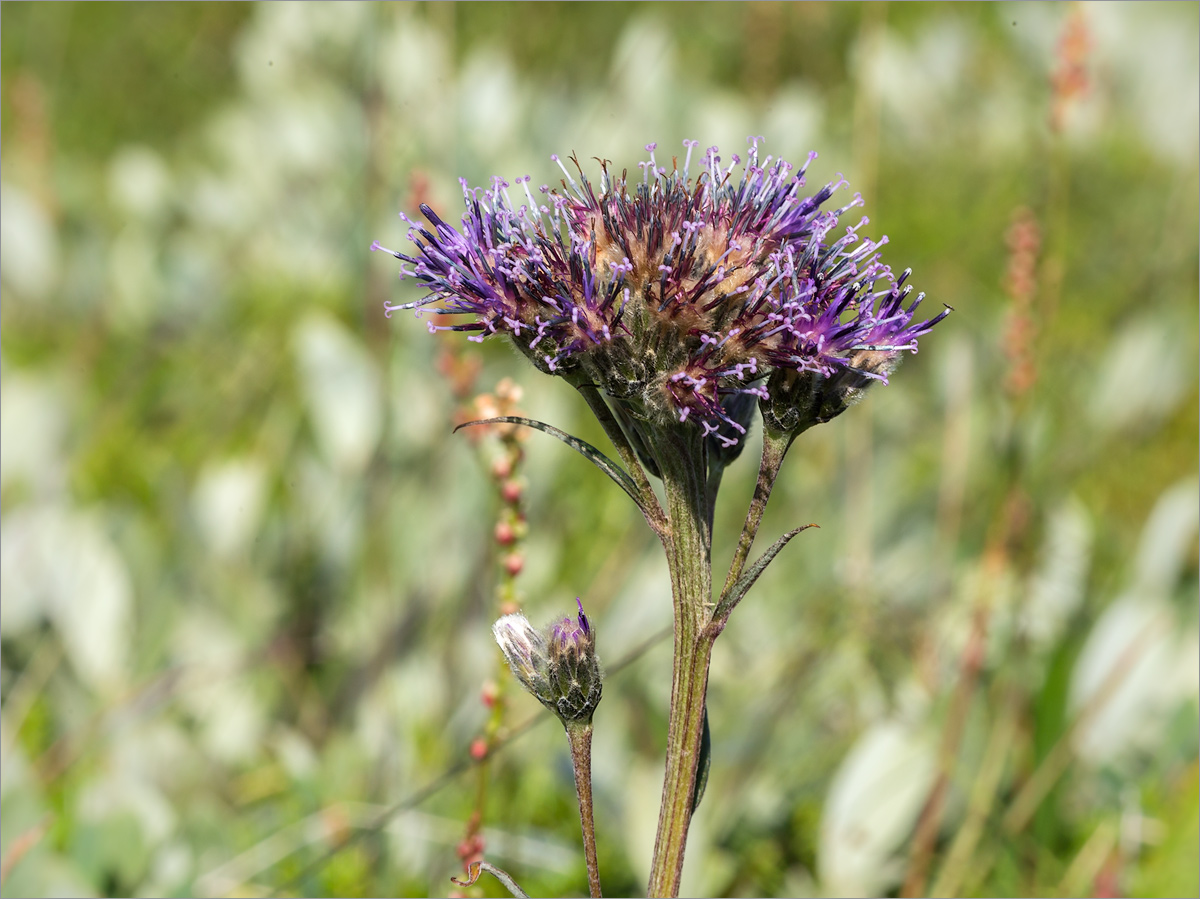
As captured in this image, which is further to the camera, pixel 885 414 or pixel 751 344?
pixel 885 414

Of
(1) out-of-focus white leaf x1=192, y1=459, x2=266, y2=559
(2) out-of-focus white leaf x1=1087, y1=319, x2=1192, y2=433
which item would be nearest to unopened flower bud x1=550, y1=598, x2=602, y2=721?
(1) out-of-focus white leaf x1=192, y1=459, x2=266, y2=559

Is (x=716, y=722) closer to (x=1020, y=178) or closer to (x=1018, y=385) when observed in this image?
(x=1018, y=385)

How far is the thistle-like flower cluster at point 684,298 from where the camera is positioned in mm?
975

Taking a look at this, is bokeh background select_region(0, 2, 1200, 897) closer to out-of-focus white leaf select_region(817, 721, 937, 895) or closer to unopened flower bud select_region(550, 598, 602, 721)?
out-of-focus white leaf select_region(817, 721, 937, 895)

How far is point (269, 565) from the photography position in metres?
2.75

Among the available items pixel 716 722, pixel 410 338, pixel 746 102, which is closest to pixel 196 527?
pixel 410 338

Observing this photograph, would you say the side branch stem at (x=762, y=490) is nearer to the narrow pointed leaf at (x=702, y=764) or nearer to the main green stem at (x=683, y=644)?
the main green stem at (x=683, y=644)

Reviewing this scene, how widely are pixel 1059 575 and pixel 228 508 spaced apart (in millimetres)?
1971

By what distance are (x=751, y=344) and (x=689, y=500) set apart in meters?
0.15

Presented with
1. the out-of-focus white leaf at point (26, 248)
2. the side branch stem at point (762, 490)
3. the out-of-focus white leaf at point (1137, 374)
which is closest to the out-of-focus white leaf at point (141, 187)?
the out-of-focus white leaf at point (26, 248)

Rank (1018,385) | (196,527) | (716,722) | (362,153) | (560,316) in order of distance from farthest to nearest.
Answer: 1. (362,153)
2. (196,527)
3. (716,722)
4. (1018,385)
5. (560,316)

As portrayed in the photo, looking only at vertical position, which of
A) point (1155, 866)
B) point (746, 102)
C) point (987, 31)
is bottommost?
point (1155, 866)

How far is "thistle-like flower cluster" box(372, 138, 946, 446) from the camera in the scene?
Answer: 3.20 feet

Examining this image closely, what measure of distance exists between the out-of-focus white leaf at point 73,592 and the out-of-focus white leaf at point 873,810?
150 cm
